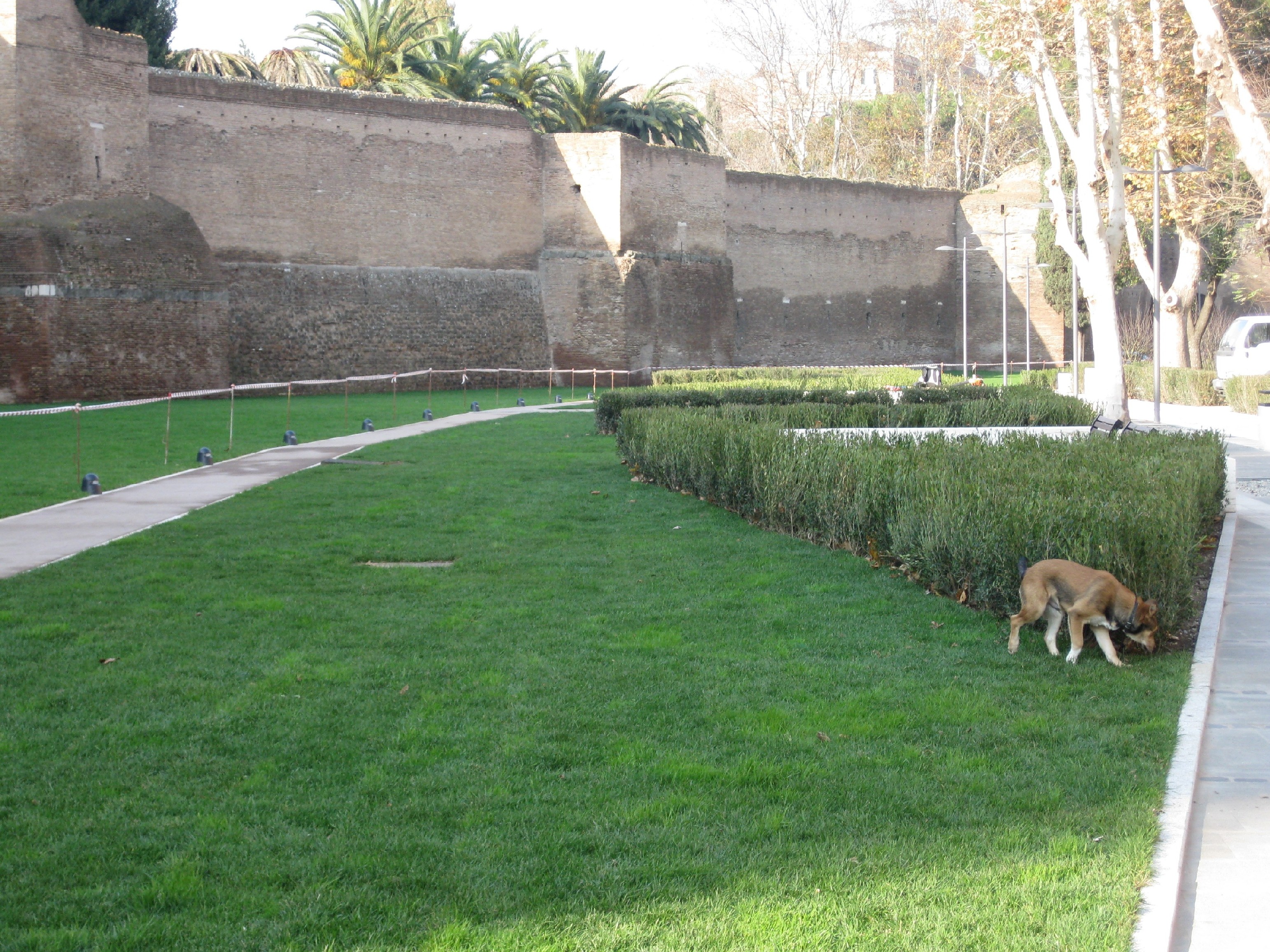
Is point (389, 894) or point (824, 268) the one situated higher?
point (824, 268)

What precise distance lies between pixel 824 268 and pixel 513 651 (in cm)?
3919

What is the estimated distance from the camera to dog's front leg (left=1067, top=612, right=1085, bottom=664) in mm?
5766

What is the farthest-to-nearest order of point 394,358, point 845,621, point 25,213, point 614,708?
point 394,358 → point 25,213 → point 845,621 → point 614,708

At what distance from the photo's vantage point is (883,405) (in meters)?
16.3

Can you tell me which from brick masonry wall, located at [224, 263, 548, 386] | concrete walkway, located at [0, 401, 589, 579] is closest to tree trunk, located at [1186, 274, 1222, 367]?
brick masonry wall, located at [224, 263, 548, 386]

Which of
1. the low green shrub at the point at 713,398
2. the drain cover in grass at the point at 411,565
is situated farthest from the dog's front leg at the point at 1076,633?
the low green shrub at the point at 713,398

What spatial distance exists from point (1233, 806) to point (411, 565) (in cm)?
554

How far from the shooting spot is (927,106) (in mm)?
51656

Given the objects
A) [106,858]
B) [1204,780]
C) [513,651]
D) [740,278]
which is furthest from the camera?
[740,278]

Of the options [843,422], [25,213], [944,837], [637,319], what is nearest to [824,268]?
[637,319]

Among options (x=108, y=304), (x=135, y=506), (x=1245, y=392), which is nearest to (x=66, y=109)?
(x=108, y=304)

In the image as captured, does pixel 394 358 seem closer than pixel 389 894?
No

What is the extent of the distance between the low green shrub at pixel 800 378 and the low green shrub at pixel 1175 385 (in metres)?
4.59

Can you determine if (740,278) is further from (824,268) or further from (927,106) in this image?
(927,106)
